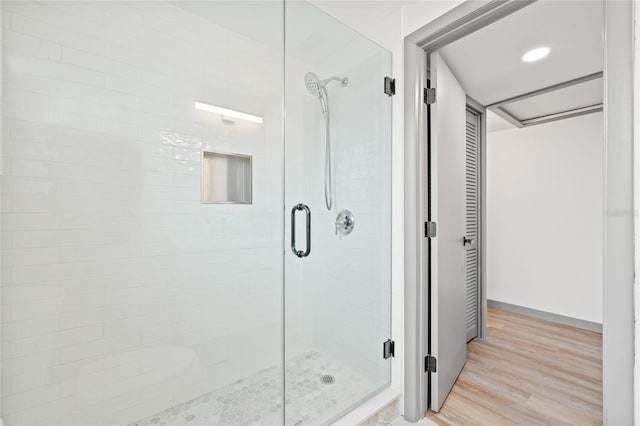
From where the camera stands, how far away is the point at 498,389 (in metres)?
2.00

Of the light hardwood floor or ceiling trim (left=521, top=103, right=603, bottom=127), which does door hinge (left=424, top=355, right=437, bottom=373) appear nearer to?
the light hardwood floor

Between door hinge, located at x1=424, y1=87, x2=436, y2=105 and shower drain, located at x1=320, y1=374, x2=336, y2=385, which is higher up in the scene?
door hinge, located at x1=424, y1=87, x2=436, y2=105

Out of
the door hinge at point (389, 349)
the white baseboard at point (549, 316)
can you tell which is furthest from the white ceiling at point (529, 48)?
the white baseboard at point (549, 316)

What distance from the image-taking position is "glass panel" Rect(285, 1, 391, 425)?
1585 millimetres

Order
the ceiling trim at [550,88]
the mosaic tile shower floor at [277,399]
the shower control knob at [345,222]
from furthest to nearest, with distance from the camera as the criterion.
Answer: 1. the ceiling trim at [550,88]
2. the shower control knob at [345,222]
3. the mosaic tile shower floor at [277,399]

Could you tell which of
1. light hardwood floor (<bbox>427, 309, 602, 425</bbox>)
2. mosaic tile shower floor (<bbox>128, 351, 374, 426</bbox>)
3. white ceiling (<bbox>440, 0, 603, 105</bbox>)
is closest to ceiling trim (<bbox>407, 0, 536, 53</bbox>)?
white ceiling (<bbox>440, 0, 603, 105</bbox>)

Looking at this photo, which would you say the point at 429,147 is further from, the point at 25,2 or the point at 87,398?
the point at 87,398

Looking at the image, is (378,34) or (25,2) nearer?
→ (25,2)

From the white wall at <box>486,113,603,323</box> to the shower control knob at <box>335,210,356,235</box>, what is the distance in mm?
2799

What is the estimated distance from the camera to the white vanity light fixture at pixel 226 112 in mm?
1696

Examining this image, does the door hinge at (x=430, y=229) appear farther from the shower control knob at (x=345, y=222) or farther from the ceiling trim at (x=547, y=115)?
the ceiling trim at (x=547, y=115)

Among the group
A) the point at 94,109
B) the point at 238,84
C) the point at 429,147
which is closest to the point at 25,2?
the point at 94,109

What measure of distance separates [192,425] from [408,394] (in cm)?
115

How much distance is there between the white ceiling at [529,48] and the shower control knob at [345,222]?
4.15 ft
